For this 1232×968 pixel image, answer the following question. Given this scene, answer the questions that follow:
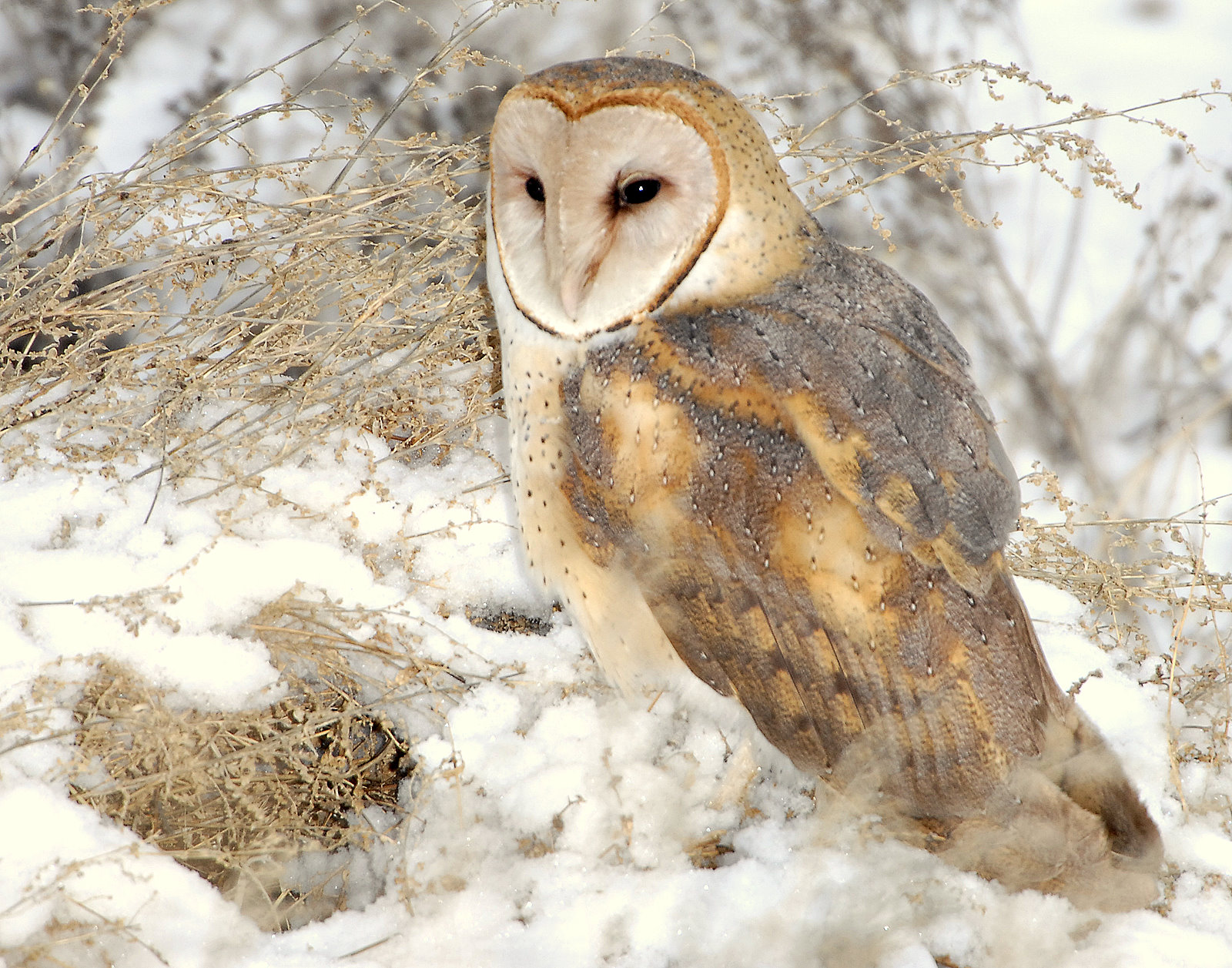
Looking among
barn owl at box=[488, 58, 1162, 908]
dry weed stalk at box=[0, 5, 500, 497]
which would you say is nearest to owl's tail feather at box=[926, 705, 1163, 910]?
barn owl at box=[488, 58, 1162, 908]

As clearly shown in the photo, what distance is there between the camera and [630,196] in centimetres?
174

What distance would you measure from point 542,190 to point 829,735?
1.07 metres

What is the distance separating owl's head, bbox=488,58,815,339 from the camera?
168 centimetres

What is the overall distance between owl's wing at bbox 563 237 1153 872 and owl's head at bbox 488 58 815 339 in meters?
0.08

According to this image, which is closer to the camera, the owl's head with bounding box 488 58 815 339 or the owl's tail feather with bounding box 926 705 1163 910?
the owl's head with bounding box 488 58 815 339

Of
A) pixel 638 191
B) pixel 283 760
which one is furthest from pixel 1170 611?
pixel 283 760

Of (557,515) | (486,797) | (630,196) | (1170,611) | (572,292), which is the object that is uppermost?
(630,196)

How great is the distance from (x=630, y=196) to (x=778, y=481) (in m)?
0.54

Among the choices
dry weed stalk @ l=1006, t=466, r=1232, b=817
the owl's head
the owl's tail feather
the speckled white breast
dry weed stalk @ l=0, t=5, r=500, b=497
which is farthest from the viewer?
dry weed stalk @ l=0, t=5, r=500, b=497

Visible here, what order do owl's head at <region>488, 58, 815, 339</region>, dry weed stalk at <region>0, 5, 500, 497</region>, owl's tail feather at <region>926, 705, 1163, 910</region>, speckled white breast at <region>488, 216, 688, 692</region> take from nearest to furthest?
1. owl's head at <region>488, 58, 815, 339</region>
2. owl's tail feather at <region>926, 705, 1163, 910</region>
3. speckled white breast at <region>488, 216, 688, 692</region>
4. dry weed stalk at <region>0, 5, 500, 497</region>

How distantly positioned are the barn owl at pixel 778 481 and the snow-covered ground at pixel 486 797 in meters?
0.16

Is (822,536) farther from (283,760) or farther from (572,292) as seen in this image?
(283,760)

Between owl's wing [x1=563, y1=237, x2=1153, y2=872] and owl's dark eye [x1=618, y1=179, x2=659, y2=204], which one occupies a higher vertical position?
owl's dark eye [x1=618, y1=179, x2=659, y2=204]

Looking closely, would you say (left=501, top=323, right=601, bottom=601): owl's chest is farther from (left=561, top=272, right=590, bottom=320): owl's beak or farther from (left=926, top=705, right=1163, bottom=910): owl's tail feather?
(left=926, top=705, right=1163, bottom=910): owl's tail feather
